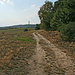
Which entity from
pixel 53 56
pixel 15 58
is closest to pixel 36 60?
pixel 15 58

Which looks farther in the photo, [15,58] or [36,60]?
[15,58]

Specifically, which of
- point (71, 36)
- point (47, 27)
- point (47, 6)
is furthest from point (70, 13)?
point (47, 6)

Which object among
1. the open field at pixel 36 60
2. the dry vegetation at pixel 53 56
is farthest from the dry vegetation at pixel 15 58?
the dry vegetation at pixel 53 56

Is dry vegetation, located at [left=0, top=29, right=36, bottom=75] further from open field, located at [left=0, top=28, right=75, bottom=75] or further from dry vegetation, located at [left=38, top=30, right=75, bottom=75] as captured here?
dry vegetation, located at [left=38, top=30, right=75, bottom=75]

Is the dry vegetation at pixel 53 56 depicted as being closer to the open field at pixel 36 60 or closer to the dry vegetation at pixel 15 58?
the open field at pixel 36 60

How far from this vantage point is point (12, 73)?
5.76m

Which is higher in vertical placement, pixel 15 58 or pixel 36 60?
pixel 15 58

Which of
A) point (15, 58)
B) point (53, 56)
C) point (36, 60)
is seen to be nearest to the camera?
point (36, 60)

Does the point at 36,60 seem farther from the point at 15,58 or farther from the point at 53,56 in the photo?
the point at 53,56

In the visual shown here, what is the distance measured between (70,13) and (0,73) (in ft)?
62.6

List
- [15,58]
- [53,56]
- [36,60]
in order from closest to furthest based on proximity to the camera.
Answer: [36,60], [15,58], [53,56]

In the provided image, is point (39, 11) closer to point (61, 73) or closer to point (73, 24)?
point (73, 24)

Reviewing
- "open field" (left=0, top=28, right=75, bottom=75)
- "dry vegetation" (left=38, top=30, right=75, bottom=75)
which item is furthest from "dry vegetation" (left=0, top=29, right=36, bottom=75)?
"dry vegetation" (left=38, top=30, right=75, bottom=75)

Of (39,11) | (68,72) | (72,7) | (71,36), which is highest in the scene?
(39,11)
